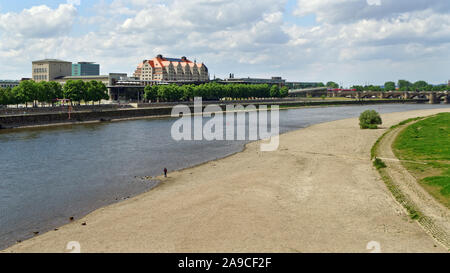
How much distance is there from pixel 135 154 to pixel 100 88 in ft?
276

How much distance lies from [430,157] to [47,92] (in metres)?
110

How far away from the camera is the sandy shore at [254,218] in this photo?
24438 millimetres

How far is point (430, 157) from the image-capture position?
51875 millimetres

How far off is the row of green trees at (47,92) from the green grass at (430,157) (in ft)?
323

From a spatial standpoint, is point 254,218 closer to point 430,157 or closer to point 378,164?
point 378,164

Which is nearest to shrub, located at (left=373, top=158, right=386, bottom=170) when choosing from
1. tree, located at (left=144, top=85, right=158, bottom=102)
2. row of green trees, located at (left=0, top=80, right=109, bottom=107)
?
row of green trees, located at (left=0, top=80, right=109, bottom=107)

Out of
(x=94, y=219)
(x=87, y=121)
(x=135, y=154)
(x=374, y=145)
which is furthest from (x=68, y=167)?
(x=87, y=121)

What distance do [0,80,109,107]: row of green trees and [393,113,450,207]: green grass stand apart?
98560 millimetres

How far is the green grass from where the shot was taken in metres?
36.8

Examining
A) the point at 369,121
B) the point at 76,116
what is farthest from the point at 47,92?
the point at 369,121

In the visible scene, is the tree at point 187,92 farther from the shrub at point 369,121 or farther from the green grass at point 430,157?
the green grass at point 430,157

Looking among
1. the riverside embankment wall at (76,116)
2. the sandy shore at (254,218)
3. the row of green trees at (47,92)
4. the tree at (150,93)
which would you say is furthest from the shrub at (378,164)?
the tree at (150,93)

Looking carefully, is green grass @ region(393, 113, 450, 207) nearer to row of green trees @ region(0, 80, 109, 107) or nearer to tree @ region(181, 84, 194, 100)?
row of green trees @ region(0, 80, 109, 107)
